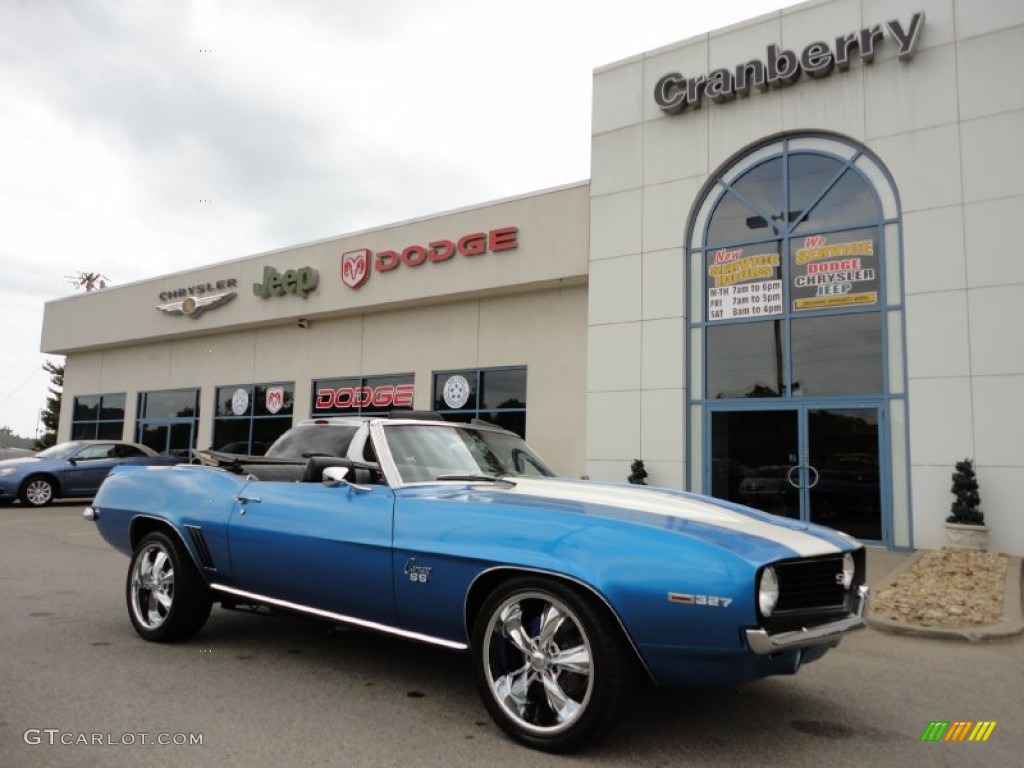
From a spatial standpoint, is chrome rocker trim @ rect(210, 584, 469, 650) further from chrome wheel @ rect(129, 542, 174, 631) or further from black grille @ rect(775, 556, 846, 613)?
black grille @ rect(775, 556, 846, 613)

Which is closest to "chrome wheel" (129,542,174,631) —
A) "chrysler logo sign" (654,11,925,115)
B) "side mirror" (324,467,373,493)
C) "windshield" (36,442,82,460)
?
"side mirror" (324,467,373,493)

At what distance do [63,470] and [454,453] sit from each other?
1467 centimetres

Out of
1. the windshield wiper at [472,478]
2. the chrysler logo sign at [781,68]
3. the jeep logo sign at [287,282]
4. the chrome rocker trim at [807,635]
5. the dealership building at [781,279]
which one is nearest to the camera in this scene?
the chrome rocker trim at [807,635]

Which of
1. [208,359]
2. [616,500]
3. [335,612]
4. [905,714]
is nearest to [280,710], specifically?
[335,612]

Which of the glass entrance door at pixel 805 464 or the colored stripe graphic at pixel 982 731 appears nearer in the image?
the colored stripe graphic at pixel 982 731

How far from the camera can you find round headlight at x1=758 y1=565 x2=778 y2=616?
2.95 meters

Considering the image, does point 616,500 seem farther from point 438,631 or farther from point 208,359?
point 208,359

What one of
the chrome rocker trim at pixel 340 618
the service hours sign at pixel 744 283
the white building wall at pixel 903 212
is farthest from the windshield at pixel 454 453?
the service hours sign at pixel 744 283

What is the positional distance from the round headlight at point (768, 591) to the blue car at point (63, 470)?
1625 cm

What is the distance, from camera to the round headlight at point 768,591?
2953 mm

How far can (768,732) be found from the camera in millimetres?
3504

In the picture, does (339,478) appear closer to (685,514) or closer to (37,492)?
(685,514)

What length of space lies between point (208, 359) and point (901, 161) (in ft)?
61.6

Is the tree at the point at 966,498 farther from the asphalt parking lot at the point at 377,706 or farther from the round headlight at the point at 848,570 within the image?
the round headlight at the point at 848,570
